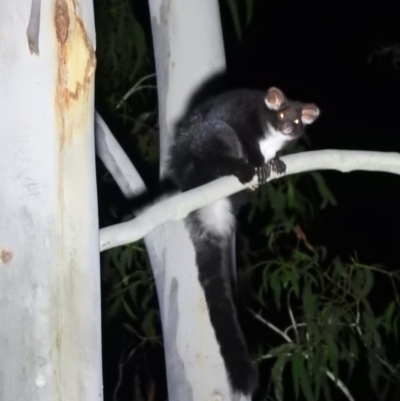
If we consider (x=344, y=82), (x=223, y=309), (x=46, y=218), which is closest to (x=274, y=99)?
(x=223, y=309)

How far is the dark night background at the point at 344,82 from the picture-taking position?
6.18 metres

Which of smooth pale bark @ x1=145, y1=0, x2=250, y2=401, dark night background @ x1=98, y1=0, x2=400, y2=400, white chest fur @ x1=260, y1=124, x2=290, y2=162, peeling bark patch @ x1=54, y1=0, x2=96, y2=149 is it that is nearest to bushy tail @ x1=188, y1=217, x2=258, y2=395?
smooth pale bark @ x1=145, y1=0, x2=250, y2=401

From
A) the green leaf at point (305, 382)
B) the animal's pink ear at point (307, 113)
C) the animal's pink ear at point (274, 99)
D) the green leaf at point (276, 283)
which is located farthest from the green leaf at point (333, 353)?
the animal's pink ear at point (274, 99)

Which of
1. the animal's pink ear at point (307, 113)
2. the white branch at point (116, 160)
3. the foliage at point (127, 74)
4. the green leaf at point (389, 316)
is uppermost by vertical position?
the foliage at point (127, 74)

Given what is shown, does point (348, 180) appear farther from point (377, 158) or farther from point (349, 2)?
point (377, 158)

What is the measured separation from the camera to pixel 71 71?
4.98ft

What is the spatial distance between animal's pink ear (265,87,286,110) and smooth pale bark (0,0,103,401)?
1586mm

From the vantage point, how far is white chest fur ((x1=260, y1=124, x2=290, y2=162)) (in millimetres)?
3019

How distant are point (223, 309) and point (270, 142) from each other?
0.72m

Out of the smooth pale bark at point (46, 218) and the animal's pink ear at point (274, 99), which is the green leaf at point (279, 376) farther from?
the smooth pale bark at point (46, 218)

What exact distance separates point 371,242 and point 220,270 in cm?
386

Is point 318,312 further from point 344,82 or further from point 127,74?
point 344,82

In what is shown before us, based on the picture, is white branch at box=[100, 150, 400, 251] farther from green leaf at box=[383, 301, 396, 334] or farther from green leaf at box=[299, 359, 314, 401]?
green leaf at box=[383, 301, 396, 334]

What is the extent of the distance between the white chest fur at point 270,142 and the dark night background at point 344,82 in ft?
8.35
